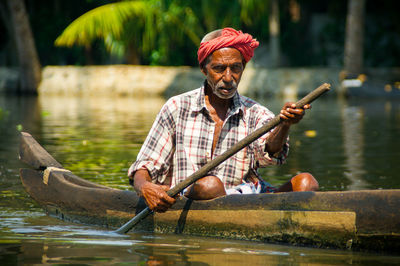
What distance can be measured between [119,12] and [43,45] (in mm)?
6861

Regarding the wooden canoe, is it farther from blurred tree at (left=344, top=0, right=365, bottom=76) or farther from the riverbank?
the riverbank

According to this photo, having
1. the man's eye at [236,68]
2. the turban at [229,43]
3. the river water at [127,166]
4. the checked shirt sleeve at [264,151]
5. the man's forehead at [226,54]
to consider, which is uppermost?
the turban at [229,43]

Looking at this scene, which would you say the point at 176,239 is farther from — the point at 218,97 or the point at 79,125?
the point at 79,125

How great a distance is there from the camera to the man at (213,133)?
14.4 ft

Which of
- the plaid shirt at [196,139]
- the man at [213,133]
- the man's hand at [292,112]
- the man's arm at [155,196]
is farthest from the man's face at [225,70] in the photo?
the man's arm at [155,196]

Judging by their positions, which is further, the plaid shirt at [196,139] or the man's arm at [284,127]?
the plaid shirt at [196,139]

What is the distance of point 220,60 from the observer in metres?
4.38

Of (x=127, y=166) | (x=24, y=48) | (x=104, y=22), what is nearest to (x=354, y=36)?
(x=104, y=22)

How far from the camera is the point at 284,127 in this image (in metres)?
4.16

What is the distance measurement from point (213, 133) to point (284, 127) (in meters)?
0.51

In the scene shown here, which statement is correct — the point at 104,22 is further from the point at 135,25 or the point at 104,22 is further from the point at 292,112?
the point at 292,112

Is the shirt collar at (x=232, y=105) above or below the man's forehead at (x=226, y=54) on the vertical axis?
below

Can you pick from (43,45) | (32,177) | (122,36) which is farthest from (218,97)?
(43,45)

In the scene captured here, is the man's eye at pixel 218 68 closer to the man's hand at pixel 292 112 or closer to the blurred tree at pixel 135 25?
the man's hand at pixel 292 112
